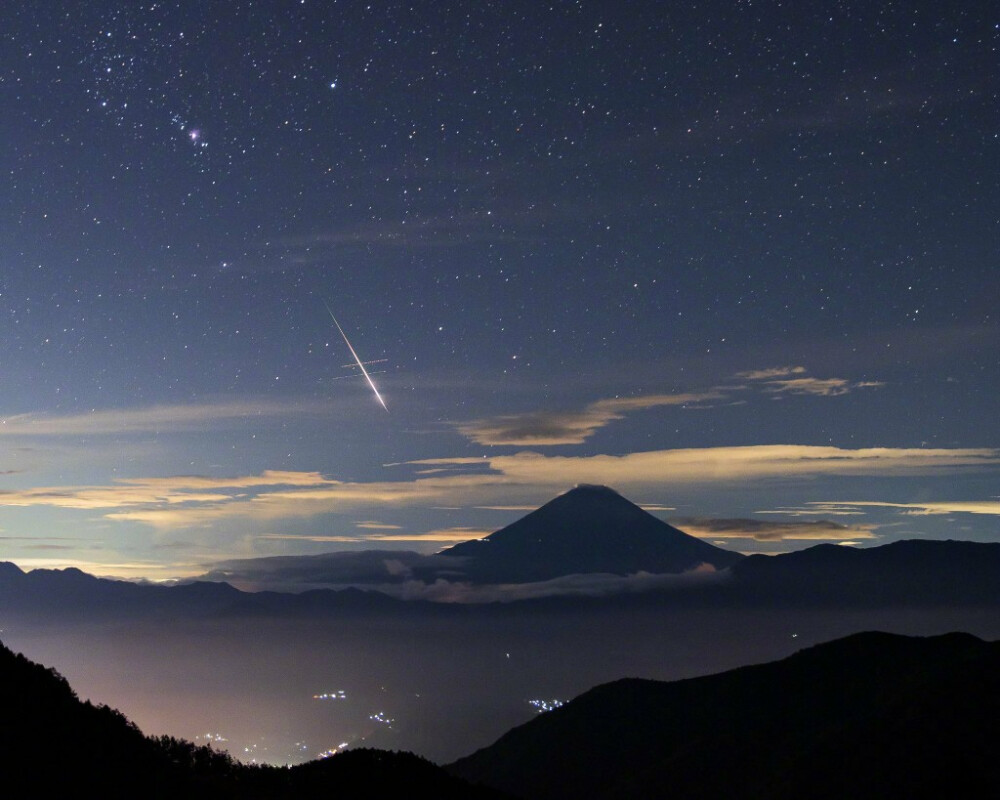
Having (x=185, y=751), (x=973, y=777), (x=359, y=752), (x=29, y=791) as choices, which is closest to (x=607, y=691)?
(x=973, y=777)

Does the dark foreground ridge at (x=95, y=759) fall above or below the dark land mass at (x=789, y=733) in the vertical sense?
above

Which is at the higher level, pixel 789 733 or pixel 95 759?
pixel 95 759

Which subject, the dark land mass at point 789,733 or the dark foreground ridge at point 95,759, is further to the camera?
the dark land mass at point 789,733

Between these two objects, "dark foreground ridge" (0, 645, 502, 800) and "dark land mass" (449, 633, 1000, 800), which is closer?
"dark foreground ridge" (0, 645, 502, 800)

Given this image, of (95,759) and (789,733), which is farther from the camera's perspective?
(789,733)

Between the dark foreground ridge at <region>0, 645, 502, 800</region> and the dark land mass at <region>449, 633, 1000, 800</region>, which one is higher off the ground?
the dark foreground ridge at <region>0, 645, 502, 800</region>
